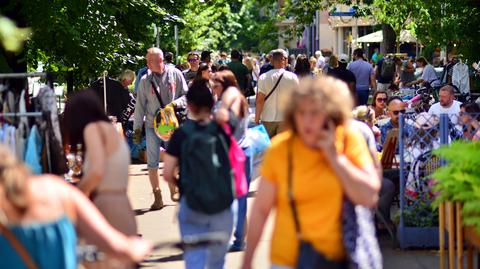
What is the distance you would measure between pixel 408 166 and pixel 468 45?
426 cm

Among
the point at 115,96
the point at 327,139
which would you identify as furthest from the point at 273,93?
Result: the point at 327,139

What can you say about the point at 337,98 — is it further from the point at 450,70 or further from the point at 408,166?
the point at 450,70

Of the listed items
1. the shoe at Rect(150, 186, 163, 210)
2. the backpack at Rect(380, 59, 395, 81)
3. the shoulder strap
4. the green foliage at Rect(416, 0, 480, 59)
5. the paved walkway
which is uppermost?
the green foliage at Rect(416, 0, 480, 59)

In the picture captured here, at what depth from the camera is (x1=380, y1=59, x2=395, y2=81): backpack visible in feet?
91.0

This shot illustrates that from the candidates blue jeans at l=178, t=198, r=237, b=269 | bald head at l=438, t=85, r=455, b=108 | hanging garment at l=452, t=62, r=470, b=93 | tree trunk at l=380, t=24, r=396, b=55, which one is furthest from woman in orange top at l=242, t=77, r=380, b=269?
tree trunk at l=380, t=24, r=396, b=55

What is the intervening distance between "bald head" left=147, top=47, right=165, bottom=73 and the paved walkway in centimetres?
171

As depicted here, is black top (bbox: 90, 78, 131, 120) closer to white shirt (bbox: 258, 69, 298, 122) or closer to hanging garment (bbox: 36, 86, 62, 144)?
white shirt (bbox: 258, 69, 298, 122)

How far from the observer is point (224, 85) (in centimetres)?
898

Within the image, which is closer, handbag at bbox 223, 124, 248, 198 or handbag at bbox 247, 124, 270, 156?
Result: handbag at bbox 223, 124, 248, 198

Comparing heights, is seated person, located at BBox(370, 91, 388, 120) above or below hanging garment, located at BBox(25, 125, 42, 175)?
below

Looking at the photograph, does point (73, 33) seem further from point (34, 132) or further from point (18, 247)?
point (18, 247)

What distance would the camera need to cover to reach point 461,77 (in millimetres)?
20562

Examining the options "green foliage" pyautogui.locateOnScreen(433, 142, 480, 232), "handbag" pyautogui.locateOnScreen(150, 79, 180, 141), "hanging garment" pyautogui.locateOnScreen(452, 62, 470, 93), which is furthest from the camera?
"hanging garment" pyautogui.locateOnScreen(452, 62, 470, 93)

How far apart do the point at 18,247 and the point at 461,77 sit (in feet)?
55.8
